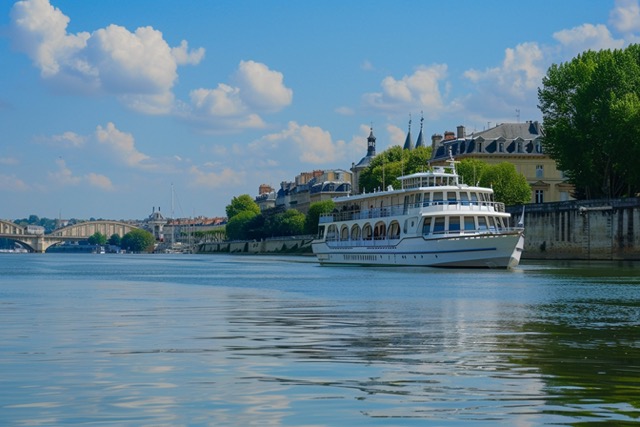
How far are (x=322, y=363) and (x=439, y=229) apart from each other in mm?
54180

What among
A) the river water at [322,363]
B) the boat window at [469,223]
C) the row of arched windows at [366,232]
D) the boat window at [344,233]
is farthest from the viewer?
the boat window at [344,233]

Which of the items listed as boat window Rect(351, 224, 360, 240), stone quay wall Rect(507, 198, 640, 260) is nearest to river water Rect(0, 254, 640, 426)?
boat window Rect(351, 224, 360, 240)

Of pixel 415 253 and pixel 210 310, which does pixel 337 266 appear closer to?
pixel 415 253

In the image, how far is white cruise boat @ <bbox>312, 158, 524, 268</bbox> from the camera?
7200 cm

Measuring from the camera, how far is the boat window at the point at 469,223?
241 ft

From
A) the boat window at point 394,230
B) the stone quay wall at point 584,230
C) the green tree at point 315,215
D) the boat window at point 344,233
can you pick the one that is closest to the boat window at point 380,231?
the boat window at point 394,230

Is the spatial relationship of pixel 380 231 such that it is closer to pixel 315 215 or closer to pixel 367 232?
pixel 367 232

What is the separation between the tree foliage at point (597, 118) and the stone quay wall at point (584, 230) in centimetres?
339

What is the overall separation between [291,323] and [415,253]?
152 feet

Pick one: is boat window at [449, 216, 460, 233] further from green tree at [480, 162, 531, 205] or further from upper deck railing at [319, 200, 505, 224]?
green tree at [480, 162, 531, 205]

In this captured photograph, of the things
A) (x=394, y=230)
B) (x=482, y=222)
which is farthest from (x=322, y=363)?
(x=394, y=230)

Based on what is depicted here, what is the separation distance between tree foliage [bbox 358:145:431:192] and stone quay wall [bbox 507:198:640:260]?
107 ft

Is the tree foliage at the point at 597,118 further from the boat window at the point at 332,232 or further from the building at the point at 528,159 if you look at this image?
the building at the point at 528,159

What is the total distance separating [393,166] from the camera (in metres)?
148
